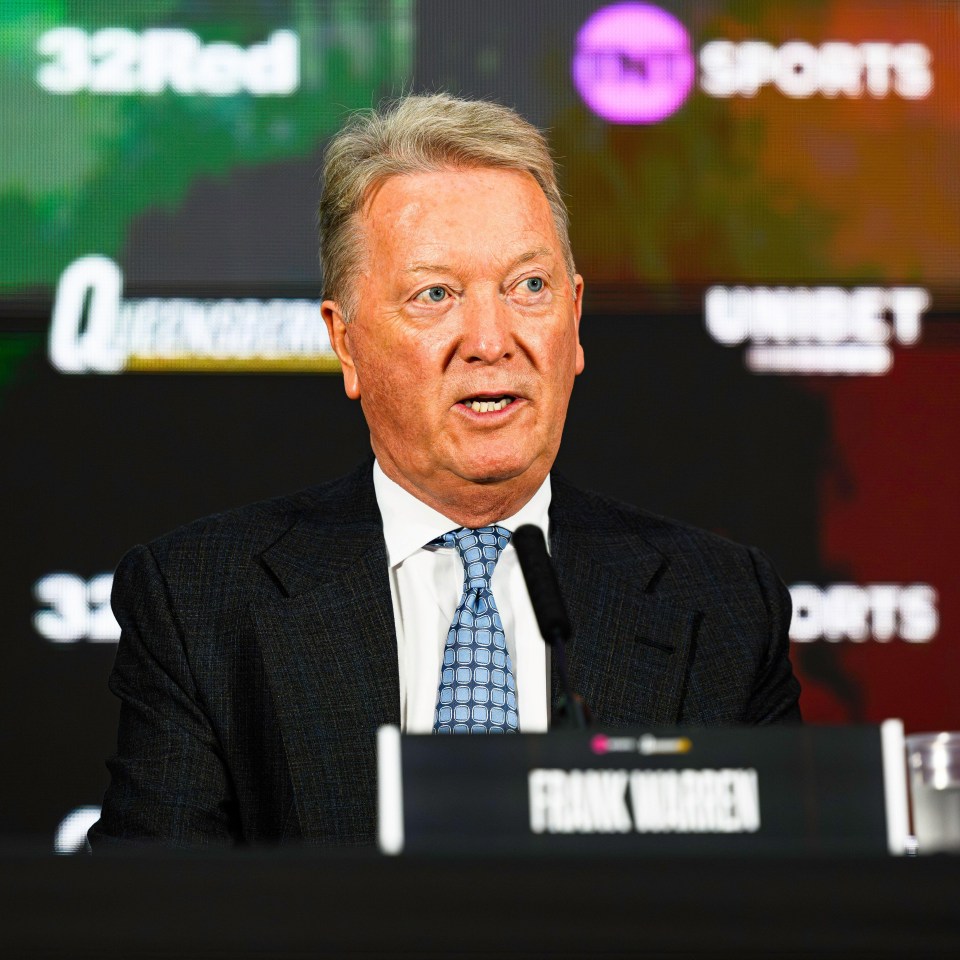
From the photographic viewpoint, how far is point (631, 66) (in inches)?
122

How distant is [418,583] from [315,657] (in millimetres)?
201

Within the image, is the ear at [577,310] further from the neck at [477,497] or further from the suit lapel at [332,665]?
the suit lapel at [332,665]

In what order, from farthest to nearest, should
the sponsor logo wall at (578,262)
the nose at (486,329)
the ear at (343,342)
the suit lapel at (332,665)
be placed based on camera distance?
the sponsor logo wall at (578,262), the ear at (343,342), the nose at (486,329), the suit lapel at (332,665)

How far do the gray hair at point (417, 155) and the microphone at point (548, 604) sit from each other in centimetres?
80

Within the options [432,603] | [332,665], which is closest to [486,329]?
[432,603]

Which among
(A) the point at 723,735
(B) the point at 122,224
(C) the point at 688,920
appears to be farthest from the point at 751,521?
(C) the point at 688,920

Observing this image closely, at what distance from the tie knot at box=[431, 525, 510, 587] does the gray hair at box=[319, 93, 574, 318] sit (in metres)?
0.39

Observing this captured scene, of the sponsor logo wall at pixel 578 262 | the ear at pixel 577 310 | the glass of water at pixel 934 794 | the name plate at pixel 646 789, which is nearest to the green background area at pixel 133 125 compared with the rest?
the sponsor logo wall at pixel 578 262

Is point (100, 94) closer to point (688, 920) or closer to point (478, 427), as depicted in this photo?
point (478, 427)

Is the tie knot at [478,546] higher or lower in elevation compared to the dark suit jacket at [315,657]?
higher

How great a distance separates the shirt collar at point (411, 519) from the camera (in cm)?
213

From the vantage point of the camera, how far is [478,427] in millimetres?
2041

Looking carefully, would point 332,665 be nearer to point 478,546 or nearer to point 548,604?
point 478,546

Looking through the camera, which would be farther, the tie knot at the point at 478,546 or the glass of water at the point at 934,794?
the tie knot at the point at 478,546
